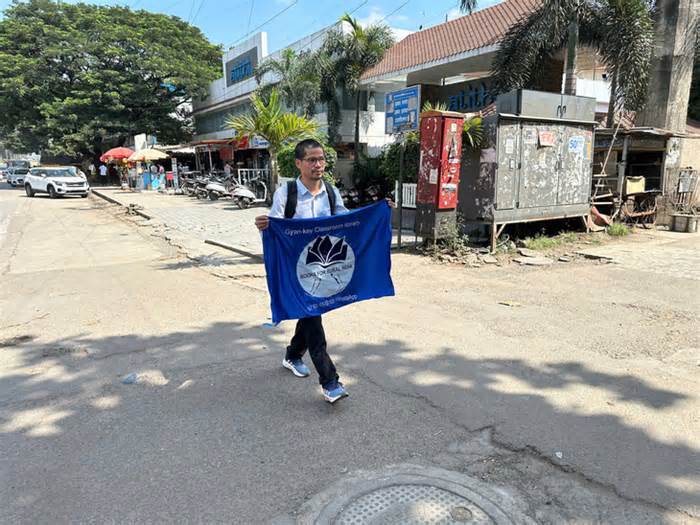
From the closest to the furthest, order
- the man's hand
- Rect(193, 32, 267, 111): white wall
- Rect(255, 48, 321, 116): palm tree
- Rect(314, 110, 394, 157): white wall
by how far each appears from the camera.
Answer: the man's hand, Rect(255, 48, 321, 116): palm tree, Rect(314, 110, 394, 157): white wall, Rect(193, 32, 267, 111): white wall

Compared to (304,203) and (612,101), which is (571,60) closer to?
(612,101)

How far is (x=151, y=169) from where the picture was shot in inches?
1155

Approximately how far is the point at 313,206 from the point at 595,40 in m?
12.2

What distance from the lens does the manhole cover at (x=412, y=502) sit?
241 centimetres

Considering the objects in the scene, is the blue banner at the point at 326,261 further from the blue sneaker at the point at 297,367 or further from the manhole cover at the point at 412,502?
the manhole cover at the point at 412,502

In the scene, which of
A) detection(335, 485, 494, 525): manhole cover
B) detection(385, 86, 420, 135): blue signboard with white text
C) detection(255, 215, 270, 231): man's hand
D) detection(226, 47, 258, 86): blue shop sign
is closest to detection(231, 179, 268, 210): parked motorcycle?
detection(385, 86, 420, 135): blue signboard with white text

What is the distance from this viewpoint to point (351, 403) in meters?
3.59

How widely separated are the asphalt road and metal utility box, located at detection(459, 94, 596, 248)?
2779 millimetres

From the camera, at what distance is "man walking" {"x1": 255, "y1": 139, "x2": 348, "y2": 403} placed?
11.4 feet

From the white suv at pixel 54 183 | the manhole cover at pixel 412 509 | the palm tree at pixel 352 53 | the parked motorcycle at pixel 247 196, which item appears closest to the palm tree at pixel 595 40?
the palm tree at pixel 352 53

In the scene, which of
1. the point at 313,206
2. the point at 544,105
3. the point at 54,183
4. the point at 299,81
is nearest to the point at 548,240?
the point at 544,105

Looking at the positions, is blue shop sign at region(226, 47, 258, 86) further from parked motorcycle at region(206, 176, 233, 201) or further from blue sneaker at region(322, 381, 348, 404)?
blue sneaker at region(322, 381, 348, 404)

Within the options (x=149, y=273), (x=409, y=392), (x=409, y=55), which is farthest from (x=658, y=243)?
(x=409, y=55)

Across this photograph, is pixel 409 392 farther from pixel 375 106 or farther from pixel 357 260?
pixel 375 106
